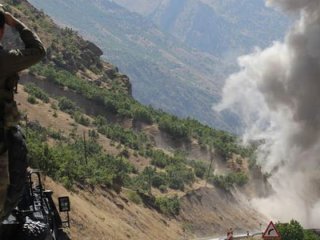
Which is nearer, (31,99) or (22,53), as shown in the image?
(22,53)

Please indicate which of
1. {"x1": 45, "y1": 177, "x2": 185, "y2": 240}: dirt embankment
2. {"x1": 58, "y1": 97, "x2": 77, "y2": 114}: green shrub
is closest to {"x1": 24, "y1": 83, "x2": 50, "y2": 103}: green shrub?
{"x1": 58, "y1": 97, "x2": 77, "y2": 114}: green shrub

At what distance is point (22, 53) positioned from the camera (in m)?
6.12

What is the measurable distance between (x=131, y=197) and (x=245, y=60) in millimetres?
26648

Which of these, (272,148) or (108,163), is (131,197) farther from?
(272,148)

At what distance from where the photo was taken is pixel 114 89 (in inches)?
3706

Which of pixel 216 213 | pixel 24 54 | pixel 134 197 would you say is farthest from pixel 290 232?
pixel 24 54

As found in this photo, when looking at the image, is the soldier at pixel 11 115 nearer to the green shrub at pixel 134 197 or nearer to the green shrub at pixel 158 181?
the green shrub at pixel 134 197

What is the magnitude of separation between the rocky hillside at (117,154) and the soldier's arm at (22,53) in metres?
23.8

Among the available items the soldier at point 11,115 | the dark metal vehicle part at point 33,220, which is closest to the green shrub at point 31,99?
the dark metal vehicle part at point 33,220

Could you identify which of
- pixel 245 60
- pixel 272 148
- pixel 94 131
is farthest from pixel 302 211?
pixel 94 131

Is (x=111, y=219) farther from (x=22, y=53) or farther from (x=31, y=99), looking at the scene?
(x=22, y=53)

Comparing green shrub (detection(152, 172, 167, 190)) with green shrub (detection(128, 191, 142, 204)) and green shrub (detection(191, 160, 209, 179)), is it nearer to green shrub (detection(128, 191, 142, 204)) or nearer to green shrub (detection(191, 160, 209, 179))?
green shrub (detection(191, 160, 209, 179))

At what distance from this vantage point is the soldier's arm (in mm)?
6082

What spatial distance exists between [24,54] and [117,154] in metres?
60.9
